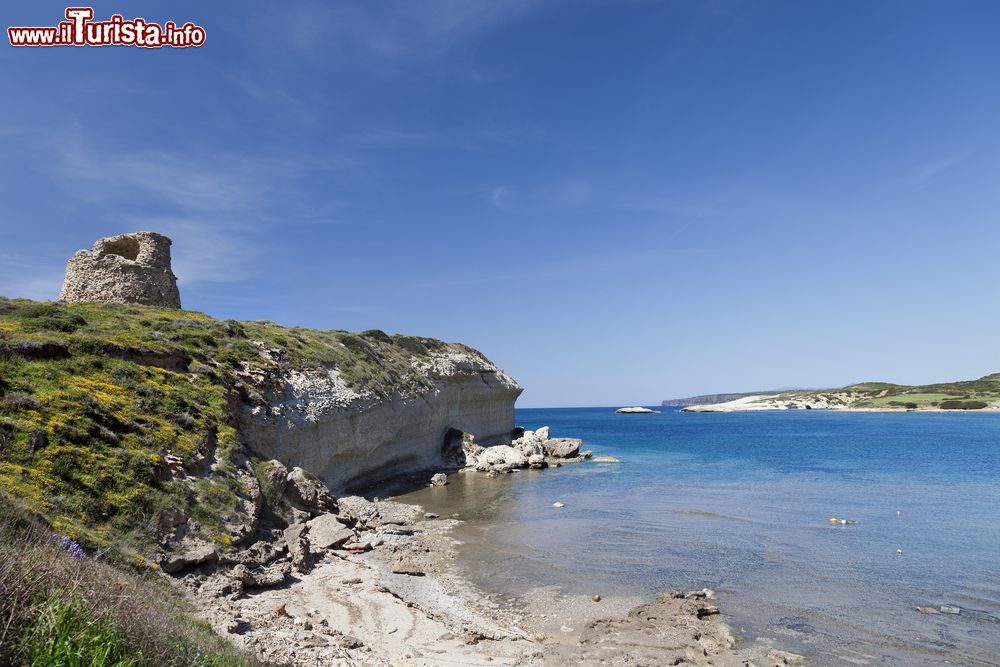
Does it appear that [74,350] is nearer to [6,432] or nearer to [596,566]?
[6,432]

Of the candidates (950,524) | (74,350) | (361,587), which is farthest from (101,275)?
(950,524)

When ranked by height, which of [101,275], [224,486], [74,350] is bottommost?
[224,486]

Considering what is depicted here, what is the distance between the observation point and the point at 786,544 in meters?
19.7

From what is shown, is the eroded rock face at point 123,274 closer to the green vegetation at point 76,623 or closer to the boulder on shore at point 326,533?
the boulder on shore at point 326,533

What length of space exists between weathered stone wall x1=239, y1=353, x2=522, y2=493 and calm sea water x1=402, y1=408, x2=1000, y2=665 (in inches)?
172

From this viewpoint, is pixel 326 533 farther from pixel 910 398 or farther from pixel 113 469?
pixel 910 398

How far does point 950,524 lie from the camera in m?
21.9

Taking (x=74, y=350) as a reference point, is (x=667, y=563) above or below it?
below

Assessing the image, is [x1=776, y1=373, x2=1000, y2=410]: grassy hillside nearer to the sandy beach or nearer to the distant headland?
the distant headland

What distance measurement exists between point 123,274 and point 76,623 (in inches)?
1298

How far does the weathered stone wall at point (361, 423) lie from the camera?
955 inches

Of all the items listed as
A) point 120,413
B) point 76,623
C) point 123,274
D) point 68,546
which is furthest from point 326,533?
point 123,274

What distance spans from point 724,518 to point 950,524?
8308mm

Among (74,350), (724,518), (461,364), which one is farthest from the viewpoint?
(461,364)
